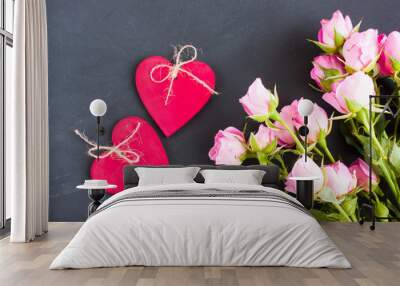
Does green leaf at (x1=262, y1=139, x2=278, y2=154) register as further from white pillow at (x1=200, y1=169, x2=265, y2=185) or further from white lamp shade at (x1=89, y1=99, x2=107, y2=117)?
white lamp shade at (x1=89, y1=99, x2=107, y2=117)

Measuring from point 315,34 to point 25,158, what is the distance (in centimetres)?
344

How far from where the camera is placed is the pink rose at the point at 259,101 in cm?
611

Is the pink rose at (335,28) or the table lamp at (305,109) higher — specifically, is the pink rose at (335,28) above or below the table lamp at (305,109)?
above

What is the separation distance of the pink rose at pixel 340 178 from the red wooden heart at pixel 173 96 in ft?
5.18

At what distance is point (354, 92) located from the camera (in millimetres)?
5816

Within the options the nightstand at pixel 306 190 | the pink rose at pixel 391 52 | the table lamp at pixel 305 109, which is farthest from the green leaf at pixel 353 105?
the nightstand at pixel 306 190

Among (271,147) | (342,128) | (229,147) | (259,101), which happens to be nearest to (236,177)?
(229,147)

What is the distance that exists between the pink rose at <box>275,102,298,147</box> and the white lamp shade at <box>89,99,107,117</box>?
6.26 feet

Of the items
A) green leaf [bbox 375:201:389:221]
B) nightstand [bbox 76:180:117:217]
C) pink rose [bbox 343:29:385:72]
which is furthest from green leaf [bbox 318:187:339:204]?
nightstand [bbox 76:180:117:217]

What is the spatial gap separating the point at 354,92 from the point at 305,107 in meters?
0.52

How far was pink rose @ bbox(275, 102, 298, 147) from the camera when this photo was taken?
622 cm

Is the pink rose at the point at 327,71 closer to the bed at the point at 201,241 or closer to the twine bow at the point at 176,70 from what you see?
the twine bow at the point at 176,70

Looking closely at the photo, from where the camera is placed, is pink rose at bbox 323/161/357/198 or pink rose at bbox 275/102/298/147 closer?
pink rose at bbox 323/161/357/198

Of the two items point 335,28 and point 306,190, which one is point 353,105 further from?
point 306,190
